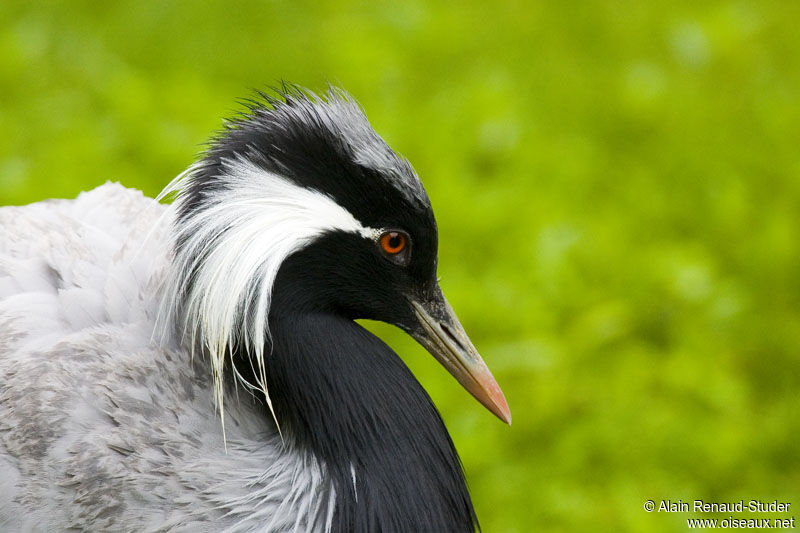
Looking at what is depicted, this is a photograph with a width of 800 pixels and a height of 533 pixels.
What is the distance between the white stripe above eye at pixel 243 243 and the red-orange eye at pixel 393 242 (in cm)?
10

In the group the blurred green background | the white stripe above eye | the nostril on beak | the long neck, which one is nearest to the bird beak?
the nostril on beak

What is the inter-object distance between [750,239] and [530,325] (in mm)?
1281

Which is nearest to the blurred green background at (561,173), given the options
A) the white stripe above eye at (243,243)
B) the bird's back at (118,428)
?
the bird's back at (118,428)

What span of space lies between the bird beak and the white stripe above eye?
0.39 m

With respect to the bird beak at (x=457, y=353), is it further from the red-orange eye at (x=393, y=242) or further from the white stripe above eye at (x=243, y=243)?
the white stripe above eye at (x=243, y=243)

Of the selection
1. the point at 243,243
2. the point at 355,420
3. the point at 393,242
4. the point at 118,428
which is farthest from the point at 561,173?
the point at 118,428

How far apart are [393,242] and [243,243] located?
0.38 meters

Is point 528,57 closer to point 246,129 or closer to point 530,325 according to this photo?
point 530,325

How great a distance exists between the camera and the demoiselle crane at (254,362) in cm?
246

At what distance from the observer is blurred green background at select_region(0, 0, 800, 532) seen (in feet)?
14.1

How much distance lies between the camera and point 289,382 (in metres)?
2.56

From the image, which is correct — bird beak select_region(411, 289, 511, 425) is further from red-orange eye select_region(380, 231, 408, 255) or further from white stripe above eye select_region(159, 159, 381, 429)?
white stripe above eye select_region(159, 159, 381, 429)

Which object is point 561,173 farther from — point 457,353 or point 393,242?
point 393,242

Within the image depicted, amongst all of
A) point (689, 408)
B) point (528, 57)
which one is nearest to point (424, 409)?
point (689, 408)
